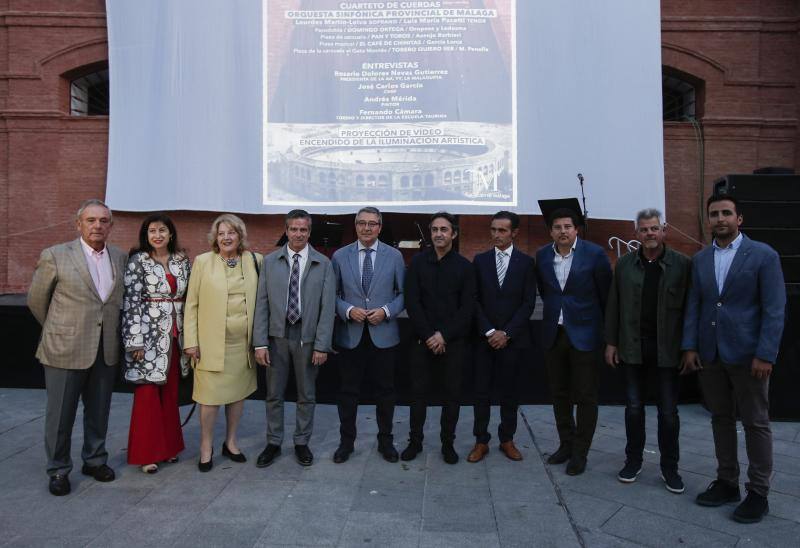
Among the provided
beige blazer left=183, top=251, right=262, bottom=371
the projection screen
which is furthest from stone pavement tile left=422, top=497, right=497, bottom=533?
the projection screen

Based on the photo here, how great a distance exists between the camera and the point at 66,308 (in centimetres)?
338

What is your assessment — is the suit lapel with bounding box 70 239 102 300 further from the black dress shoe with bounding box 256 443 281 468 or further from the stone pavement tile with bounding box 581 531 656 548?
the stone pavement tile with bounding box 581 531 656 548

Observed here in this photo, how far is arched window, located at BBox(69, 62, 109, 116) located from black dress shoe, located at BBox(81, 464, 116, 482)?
845cm

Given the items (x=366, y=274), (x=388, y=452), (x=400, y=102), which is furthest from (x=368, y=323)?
(x=400, y=102)

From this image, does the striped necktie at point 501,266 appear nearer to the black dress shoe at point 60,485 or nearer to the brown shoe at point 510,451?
the brown shoe at point 510,451

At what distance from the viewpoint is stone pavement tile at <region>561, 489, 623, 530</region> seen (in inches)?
117

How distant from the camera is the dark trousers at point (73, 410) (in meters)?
3.38

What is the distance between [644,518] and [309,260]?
2.61 meters

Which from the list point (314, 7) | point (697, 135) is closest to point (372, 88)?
point (314, 7)

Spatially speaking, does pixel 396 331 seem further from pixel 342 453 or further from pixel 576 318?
pixel 576 318

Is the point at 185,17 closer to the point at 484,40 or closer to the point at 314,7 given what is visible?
the point at 314,7

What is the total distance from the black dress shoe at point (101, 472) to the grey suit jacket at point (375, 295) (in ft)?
5.52

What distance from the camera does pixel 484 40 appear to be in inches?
311

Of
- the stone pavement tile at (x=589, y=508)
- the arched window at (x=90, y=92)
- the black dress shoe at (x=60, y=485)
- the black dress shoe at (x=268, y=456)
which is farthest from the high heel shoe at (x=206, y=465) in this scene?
the arched window at (x=90, y=92)
